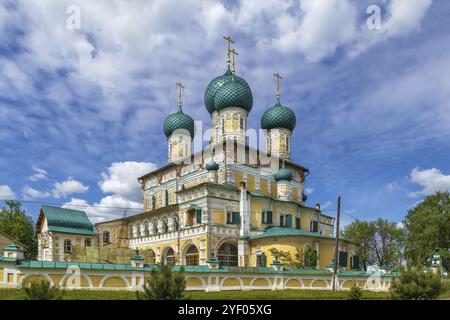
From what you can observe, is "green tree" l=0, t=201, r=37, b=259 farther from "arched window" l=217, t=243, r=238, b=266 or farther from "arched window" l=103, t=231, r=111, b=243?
"arched window" l=217, t=243, r=238, b=266

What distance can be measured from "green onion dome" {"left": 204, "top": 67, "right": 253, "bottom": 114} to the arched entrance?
1497 centimetres

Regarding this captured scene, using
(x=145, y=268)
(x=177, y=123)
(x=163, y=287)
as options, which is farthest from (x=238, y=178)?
(x=163, y=287)

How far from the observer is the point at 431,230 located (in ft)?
136

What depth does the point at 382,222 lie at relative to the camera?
176 feet

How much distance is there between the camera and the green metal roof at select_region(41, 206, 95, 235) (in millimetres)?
45750

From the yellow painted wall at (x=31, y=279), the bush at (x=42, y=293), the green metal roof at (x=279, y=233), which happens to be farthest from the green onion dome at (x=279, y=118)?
the bush at (x=42, y=293)

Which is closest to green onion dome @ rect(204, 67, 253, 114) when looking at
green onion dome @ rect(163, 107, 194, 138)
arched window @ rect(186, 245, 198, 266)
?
green onion dome @ rect(163, 107, 194, 138)

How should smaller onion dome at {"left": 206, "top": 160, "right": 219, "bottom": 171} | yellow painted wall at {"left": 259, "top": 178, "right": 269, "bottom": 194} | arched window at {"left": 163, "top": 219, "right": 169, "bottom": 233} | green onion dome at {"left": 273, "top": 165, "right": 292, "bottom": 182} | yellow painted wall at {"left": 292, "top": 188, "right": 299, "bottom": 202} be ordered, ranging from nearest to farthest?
smaller onion dome at {"left": 206, "top": 160, "right": 219, "bottom": 171} → arched window at {"left": 163, "top": 219, "right": 169, "bottom": 233} → yellow painted wall at {"left": 259, "top": 178, "right": 269, "bottom": 194} → green onion dome at {"left": 273, "top": 165, "right": 292, "bottom": 182} → yellow painted wall at {"left": 292, "top": 188, "right": 299, "bottom": 202}

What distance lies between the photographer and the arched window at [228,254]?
37.5 meters

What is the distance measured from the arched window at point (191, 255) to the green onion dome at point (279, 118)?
17172mm

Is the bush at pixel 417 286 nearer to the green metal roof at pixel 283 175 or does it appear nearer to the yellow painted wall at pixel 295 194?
the green metal roof at pixel 283 175
